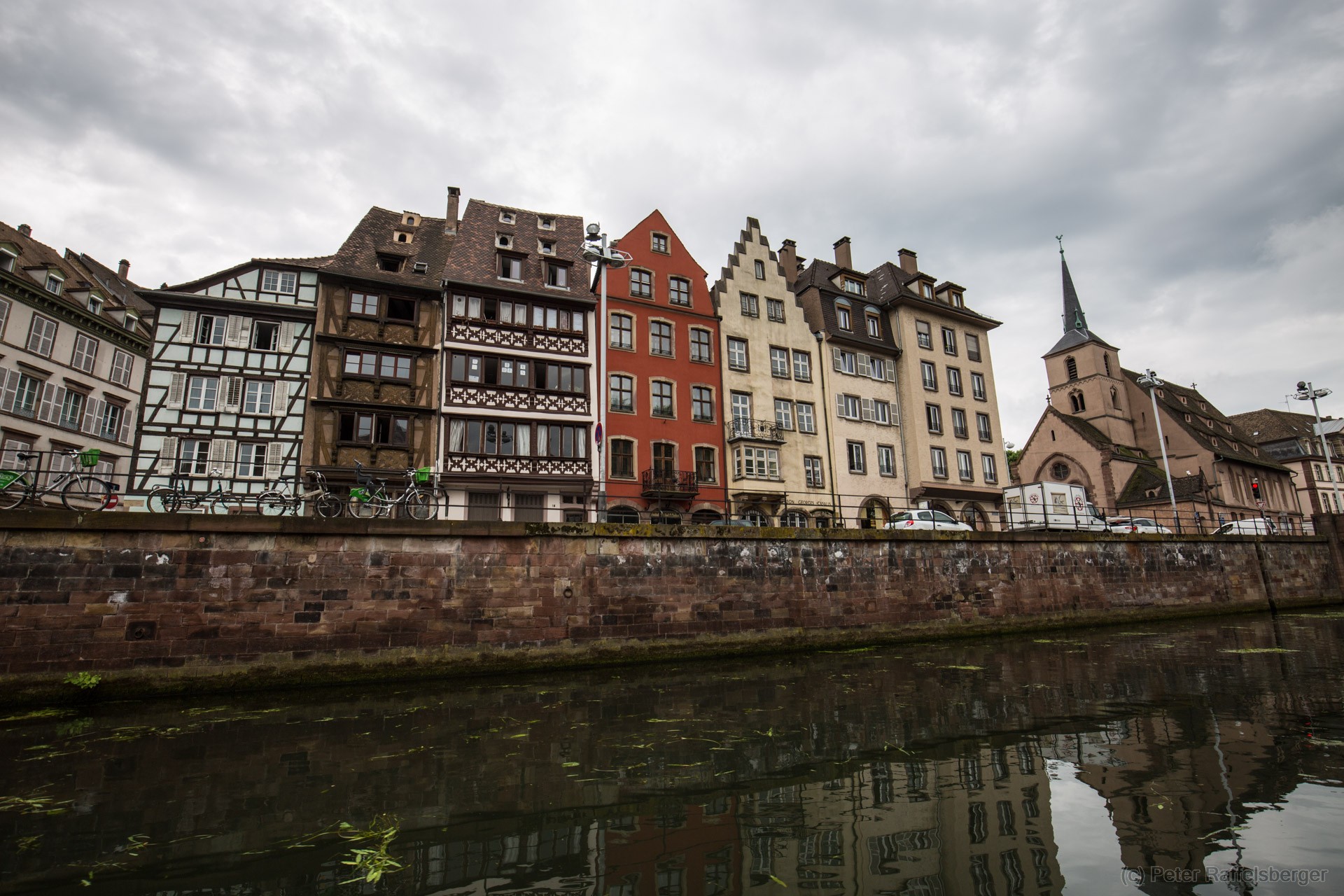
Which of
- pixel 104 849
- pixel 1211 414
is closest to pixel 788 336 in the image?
pixel 104 849

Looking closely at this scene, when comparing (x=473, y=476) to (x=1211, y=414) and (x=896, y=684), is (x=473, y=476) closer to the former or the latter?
(x=896, y=684)

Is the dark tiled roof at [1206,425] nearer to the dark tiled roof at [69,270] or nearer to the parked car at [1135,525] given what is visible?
the parked car at [1135,525]

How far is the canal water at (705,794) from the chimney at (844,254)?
3472 centimetres

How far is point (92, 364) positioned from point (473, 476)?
70.8 ft

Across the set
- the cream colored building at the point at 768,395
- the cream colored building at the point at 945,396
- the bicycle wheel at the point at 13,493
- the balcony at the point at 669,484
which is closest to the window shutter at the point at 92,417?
the bicycle wheel at the point at 13,493

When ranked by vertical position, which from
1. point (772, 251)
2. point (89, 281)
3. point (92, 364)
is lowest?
point (92, 364)

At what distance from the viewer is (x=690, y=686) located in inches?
480

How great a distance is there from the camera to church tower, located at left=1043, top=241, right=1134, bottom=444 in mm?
56594

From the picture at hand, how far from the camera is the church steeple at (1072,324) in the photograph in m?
59.5

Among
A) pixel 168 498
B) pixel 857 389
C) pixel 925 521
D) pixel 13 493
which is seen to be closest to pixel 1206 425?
pixel 857 389

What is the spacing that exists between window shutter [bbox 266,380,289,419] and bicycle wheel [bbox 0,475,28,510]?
1306cm

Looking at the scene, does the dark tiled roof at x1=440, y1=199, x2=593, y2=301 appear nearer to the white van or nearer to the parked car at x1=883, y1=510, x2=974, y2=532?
the parked car at x1=883, y1=510, x2=974, y2=532

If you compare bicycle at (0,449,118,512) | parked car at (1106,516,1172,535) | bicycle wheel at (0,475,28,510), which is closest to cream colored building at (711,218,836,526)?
parked car at (1106,516,1172,535)

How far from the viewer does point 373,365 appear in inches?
1062
